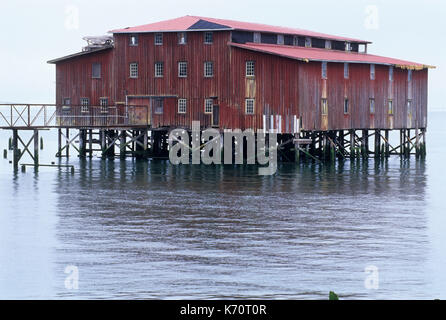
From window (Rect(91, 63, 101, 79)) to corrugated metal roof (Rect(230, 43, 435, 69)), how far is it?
1096 centimetres

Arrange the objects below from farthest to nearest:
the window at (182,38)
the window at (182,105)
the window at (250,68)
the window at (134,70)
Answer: the window at (134,70) < the window at (182,105) < the window at (182,38) < the window at (250,68)

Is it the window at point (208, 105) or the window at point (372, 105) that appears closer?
the window at point (208, 105)

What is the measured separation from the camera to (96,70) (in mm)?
68062

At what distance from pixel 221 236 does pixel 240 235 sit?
2.27 feet

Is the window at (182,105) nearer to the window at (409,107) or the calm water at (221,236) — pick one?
the calm water at (221,236)

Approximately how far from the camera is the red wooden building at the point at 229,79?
6109 centimetres

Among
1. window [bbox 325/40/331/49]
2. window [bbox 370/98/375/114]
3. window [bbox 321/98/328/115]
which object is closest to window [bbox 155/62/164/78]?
window [bbox 321/98/328/115]

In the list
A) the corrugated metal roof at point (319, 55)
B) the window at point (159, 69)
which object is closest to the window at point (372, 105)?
the corrugated metal roof at point (319, 55)

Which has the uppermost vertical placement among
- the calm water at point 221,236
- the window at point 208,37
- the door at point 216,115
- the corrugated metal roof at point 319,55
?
the window at point 208,37

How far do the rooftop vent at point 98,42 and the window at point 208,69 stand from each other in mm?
9085

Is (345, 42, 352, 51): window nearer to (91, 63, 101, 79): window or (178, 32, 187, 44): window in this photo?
(178, 32, 187, 44): window

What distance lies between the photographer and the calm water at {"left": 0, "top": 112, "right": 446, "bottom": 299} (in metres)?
21.8

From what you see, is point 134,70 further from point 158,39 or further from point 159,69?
point 158,39
